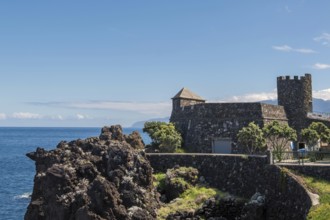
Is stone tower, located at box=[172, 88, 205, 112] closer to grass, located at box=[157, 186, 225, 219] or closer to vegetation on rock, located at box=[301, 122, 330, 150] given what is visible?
vegetation on rock, located at box=[301, 122, 330, 150]

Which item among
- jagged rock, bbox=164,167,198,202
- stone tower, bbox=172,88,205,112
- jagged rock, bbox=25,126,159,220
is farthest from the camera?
stone tower, bbox=172,88,205,112

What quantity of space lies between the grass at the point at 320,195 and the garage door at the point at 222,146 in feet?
64.2

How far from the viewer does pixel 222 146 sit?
188ft

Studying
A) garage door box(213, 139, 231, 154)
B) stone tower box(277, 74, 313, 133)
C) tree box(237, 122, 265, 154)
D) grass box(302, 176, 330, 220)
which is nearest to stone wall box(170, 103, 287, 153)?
garage door box(213, 139, 231, 154)

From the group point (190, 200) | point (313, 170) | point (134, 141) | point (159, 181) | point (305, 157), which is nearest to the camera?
point (313, 170)

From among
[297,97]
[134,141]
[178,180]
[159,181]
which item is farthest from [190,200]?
[297,97]

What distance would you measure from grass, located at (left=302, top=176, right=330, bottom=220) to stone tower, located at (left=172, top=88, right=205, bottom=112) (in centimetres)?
2980

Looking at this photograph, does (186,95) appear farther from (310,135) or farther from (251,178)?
(251,178)

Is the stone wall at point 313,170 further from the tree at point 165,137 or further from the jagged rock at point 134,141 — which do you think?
the jagged rock at point 134,141

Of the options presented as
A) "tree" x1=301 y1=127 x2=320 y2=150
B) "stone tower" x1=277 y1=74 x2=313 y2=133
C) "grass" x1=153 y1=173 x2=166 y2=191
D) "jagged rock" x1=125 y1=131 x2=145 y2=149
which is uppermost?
"stone tower" x1=277 y1=74 x2=313 y2=133

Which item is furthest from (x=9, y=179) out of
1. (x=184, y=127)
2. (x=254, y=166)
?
(x=254, y=166)

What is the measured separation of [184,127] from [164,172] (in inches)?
508

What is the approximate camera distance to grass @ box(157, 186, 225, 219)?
40.7 m

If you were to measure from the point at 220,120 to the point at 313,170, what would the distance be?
67.3 feet
